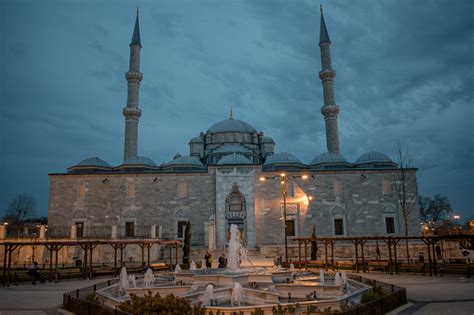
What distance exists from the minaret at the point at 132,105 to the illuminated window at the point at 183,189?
6.31m

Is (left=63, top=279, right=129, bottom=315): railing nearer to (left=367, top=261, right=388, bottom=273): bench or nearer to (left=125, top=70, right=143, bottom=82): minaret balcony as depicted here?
(left=367, top=261, right=388, bottom=273): bench

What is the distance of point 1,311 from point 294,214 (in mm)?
21891

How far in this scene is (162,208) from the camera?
93.0 ft

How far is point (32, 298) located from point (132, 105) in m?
24.0

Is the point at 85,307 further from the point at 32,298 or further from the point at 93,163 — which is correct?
the point at 93,163

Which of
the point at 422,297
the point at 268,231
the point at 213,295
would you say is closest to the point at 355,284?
the point at 422,297

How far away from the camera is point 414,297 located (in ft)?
33.3

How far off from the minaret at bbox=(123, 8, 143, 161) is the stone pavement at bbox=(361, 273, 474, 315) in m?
24.6

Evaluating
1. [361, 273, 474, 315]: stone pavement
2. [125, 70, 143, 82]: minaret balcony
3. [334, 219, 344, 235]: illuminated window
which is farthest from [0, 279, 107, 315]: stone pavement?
[125, 70, 143, 82]: minaret balcony

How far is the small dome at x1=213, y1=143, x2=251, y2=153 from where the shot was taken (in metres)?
35.5

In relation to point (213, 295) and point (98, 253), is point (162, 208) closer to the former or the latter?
point (98, 253)

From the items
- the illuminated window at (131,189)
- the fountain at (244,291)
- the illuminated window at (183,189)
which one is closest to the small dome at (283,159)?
the illuminated window at (183,189)

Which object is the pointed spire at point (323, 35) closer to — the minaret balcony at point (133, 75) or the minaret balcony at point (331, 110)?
the minaret balcony at point (331, 110)

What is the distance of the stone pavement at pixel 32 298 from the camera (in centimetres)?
891
